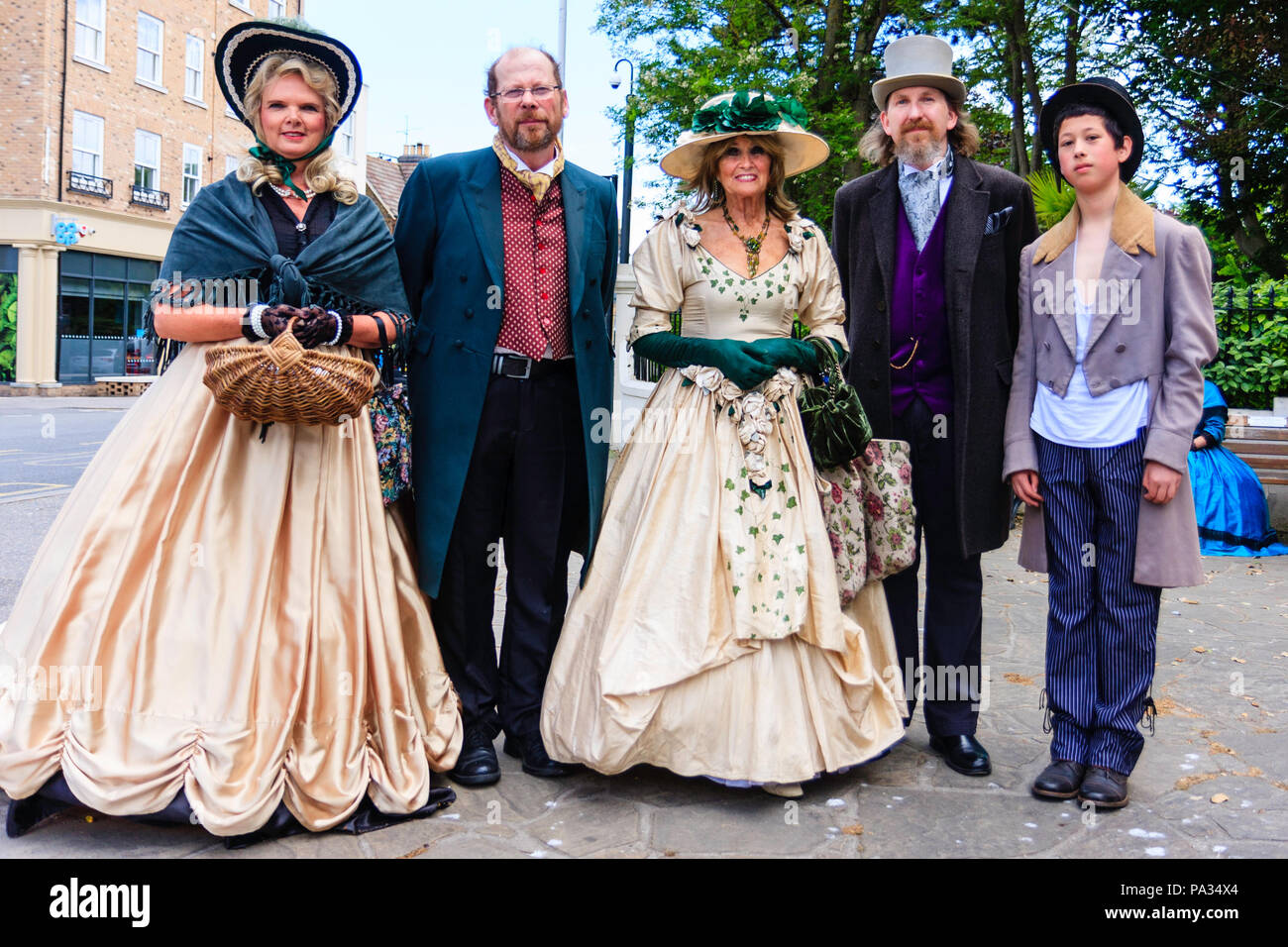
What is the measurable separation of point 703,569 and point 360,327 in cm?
122

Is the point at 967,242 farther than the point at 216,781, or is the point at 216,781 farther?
the point at 967,242

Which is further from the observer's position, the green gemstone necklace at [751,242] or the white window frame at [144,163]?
the white window frame at [144,163]

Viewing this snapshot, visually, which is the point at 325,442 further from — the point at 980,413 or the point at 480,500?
the point at 980,413

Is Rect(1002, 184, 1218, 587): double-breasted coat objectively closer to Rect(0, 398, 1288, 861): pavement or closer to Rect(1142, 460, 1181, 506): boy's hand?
Rect(1142, 460, 1181, 506): boy's hand

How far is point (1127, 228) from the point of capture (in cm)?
329

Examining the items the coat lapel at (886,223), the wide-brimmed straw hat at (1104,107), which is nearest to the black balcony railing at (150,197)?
the coat lapel at (886,223)

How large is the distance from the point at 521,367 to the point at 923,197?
1469 mm

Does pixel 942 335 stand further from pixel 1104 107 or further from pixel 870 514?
pixel 1104 107

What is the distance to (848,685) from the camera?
131 inches

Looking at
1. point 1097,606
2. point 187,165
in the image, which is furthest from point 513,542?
point 187,165

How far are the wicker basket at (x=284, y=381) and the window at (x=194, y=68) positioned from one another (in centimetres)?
2555

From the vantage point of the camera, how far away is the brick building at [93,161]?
21.1 m

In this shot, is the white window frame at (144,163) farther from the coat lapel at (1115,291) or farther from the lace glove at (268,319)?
the coat lapel at (1115,291)

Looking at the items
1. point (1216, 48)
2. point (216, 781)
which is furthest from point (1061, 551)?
point (1216, 48)
